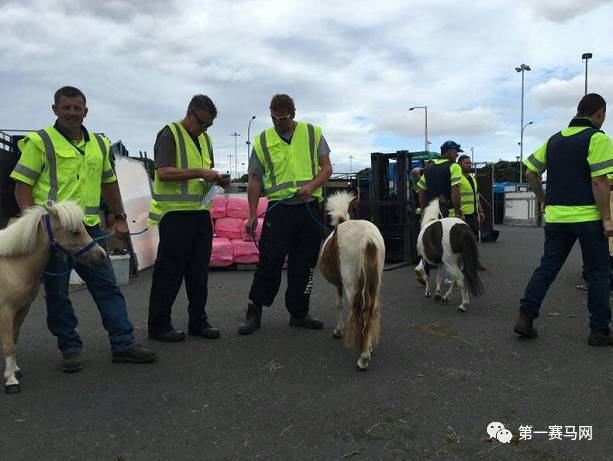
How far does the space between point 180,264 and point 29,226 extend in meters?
1.35

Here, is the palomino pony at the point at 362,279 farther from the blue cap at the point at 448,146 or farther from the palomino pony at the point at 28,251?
the blue cap at the point at 448,146

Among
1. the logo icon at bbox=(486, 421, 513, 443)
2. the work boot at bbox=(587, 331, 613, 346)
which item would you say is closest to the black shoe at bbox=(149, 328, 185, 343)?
the logo icon at bbox=(486, 421, 513, 443)

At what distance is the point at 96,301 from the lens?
3781 millimetres

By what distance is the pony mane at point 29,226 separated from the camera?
325 centimetres

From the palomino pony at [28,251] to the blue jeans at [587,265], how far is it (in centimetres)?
369

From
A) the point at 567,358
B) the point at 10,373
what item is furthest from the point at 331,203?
the point at 10,373

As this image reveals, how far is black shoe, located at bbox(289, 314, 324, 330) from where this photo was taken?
15.6 ft

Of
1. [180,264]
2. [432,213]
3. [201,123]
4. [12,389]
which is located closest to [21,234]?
[12,389]

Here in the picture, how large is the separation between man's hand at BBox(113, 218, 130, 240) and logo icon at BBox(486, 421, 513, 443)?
3021 mm

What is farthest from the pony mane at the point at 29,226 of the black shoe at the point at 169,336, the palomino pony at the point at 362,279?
the palomino pony at the point at 362,279

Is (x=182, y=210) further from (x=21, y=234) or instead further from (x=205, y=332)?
(x=21, y=234)

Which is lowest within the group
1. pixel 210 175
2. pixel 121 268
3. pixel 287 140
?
pixel 121 268

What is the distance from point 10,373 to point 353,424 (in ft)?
7.80

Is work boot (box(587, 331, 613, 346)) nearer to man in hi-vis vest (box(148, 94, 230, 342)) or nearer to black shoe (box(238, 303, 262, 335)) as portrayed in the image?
black shoe (box(238, 303, 262, 335))
